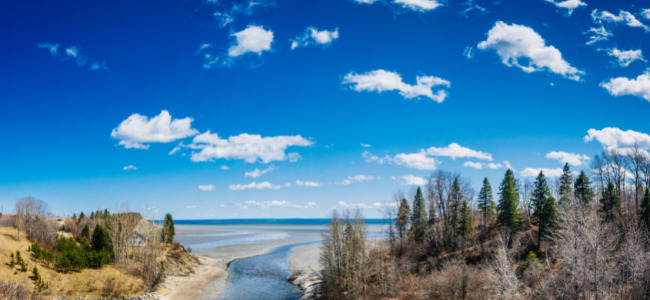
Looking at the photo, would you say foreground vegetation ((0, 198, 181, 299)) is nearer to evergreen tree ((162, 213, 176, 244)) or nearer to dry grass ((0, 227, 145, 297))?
dry grass ((0, 227, 145, 297))

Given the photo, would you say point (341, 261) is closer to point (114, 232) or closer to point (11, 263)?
point (114, 232)

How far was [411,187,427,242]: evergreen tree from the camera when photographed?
75.1 meters

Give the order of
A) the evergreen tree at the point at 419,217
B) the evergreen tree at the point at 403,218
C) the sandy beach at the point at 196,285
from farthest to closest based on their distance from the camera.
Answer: the evergreen tree at the point at 403,218
the evergreen tree at the point at 419,217
the sandy beach at the point at 196,285

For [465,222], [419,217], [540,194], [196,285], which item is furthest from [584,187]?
[196,285]

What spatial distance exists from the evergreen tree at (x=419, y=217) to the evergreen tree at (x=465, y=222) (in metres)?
8.73

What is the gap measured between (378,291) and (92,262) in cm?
4202

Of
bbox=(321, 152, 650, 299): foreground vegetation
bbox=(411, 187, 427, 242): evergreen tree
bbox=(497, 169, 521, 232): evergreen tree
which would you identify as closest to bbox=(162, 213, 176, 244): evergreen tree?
bbox=(321, 152, 650, 299): foreground vegetation

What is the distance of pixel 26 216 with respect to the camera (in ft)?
216

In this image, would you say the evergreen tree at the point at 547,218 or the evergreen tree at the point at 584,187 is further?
the evergreen tree at the point at 584,187

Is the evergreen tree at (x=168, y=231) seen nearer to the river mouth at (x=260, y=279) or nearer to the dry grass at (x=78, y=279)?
the river mouth at (x=260, y=279)

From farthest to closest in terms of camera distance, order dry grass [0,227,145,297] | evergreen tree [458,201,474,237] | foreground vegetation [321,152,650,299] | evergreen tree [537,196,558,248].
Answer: evergreen tree [458,201,474,237] → evergreen tree [537,196,558,248] → dry grass [0,227,145,297] → foreground vegetation [321,152,650,299]

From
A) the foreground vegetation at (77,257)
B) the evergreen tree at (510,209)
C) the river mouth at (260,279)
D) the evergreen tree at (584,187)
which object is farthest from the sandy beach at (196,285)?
the evergreen tree at (584,187)

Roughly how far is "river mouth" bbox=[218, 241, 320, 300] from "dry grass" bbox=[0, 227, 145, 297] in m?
13.6

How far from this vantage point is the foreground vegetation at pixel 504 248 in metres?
33.7
